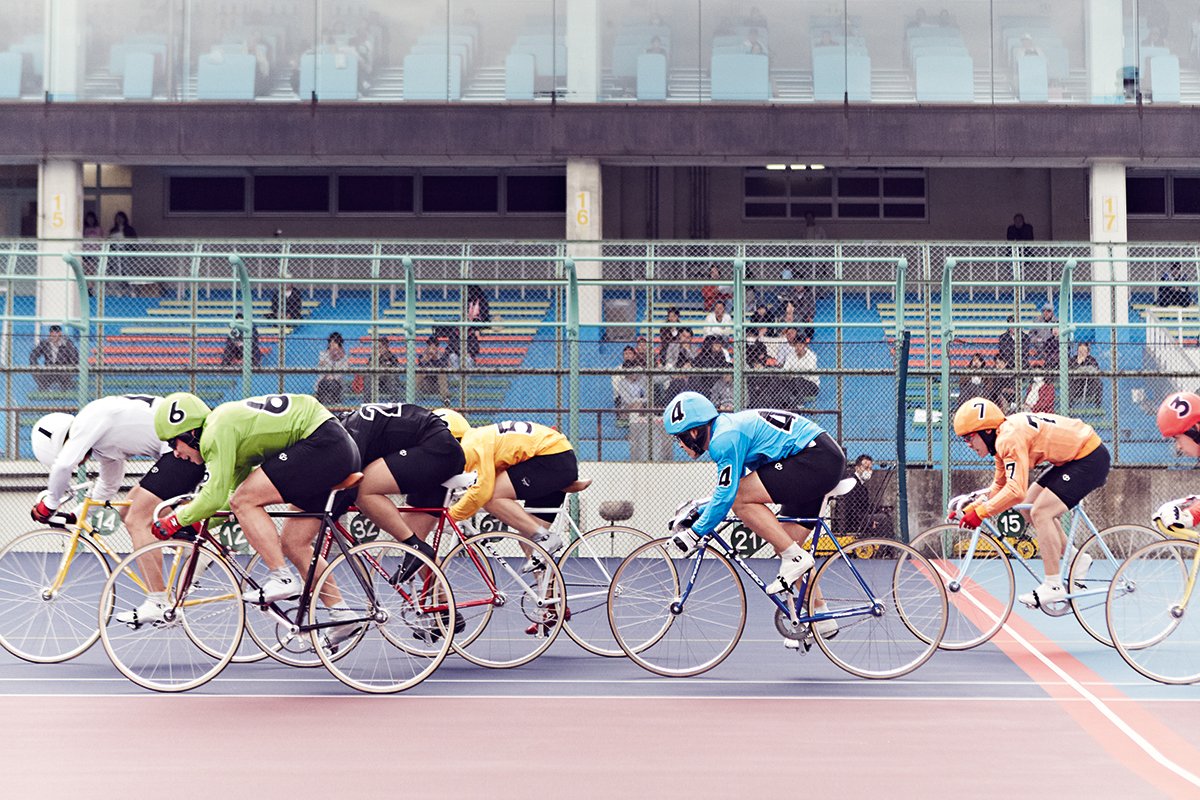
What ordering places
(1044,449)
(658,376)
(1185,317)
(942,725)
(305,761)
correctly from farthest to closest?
(1185,317) < (658,376) < (1044,449) < (942,725) < (305,761)

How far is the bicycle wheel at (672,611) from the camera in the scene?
8859 mm

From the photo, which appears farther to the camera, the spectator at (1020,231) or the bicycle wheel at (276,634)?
the spectator at (1020,231)

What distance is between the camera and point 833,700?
827 centimetres

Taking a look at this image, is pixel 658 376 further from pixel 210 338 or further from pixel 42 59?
pixel 42 59

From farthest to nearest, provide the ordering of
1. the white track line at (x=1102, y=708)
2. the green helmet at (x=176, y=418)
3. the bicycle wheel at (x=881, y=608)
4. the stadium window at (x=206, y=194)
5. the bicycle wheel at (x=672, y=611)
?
the stadium window at (x=206, y=194), the bicycle wheel at (x=672, y=611), the bicycle wheel at (x=881, y=608), the green helmet at (x=176, y=418), the white track line at (x=1102, y=708)

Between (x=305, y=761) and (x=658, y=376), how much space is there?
1065 cm

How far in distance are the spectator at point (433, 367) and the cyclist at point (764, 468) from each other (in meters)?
8.36

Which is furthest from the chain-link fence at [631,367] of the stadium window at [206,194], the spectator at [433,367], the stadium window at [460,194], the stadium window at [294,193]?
the stadium window at [206,194]

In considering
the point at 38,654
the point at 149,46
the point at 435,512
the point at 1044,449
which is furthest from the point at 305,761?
the point at 149,46

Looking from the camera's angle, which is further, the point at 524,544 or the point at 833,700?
the point at 524,544

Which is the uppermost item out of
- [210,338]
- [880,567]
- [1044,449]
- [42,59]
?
[42,59]

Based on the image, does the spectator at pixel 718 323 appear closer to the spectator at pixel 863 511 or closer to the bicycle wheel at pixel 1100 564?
the spectator at pixel 863 511

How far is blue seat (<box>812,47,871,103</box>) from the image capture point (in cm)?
2675

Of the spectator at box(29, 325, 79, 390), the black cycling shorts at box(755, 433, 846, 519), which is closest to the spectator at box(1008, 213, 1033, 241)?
the spectator at box(29, 325, 79, 390)
